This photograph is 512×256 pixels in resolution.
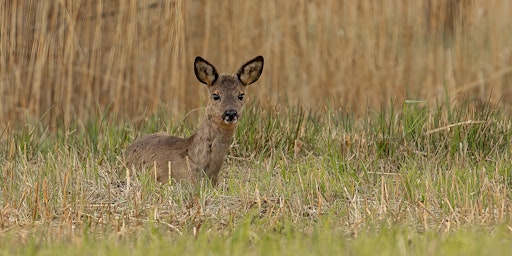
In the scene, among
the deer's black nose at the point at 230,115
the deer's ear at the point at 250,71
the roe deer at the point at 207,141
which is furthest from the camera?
the deer's ear at the point at 250,71

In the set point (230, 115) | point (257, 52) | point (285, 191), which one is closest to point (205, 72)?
point (230, 115)

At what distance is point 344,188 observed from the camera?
20.5 ft

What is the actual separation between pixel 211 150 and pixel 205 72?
0.58 metres

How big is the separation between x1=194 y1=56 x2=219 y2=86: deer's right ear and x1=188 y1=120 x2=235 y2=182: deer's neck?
35 cm

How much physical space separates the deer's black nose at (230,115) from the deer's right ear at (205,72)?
39 cm

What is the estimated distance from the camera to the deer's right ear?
7305mm

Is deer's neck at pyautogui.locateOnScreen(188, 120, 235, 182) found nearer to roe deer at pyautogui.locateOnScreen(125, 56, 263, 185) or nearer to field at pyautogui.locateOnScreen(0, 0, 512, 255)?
roe deer at pyautogui.locateOnScreen(125, 56, 263, 185)

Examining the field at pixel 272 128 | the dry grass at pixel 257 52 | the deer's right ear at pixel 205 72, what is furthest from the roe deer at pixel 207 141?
the dry grass at pixel 257 52

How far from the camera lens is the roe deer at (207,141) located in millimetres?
7207

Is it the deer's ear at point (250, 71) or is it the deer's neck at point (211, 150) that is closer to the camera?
the deer's neck at point (211, 150)

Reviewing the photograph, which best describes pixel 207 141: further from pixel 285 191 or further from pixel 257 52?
pixel 257 52

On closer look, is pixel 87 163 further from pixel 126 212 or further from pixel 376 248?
pixel 376 248

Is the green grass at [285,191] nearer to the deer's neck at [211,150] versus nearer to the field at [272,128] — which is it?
the field at [272,128]

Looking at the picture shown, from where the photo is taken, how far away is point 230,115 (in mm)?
7102
